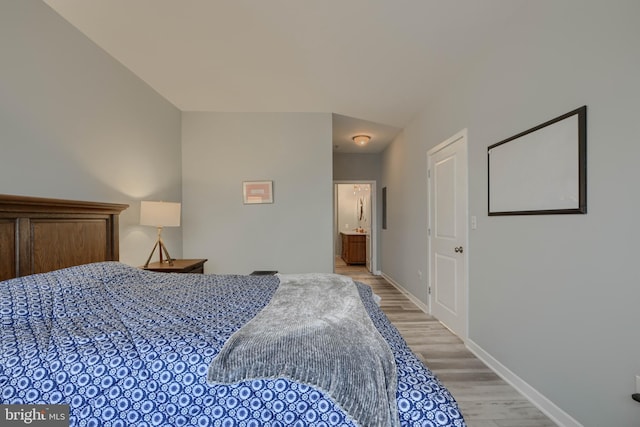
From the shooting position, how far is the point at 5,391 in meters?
0.87

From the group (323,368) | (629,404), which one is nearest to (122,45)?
(323,368)

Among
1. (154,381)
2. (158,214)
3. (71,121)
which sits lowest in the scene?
(154,381)

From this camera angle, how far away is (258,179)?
12.5 ft

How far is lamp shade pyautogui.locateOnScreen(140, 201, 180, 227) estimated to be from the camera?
266 centimetres

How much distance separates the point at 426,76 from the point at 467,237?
1625 millimetres

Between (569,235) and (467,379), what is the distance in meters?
1.26

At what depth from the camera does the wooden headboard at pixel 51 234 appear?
1.54 metres

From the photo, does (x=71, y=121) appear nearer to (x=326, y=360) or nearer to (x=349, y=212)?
(x=326, y=360)

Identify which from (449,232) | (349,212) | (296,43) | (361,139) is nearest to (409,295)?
(449,232)

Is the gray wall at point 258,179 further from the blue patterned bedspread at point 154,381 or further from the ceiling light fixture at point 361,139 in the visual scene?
the blue patterned bedspread at point 154,381

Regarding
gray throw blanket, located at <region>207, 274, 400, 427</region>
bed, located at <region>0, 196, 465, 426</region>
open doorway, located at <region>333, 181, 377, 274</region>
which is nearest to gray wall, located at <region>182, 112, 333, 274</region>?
bed, located at <region>0, 196, 465, 426</region>

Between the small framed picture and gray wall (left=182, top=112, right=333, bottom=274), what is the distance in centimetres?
6

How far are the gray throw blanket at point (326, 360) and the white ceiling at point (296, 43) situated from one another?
2081 millimetres

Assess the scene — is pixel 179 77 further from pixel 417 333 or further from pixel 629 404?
pixel 629 404
